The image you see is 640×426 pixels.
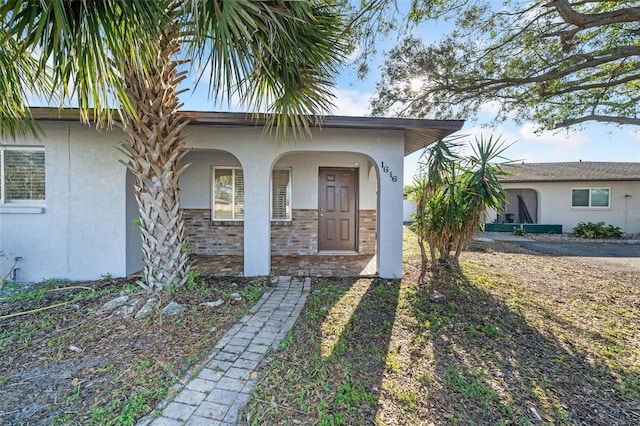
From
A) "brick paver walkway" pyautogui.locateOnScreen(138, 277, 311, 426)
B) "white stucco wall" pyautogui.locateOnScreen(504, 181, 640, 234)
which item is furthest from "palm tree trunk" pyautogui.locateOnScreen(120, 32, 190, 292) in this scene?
"white stucco wall" pyautogui.locateOnScreen(504, 181, 640, 234)

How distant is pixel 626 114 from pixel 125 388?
12344 millimetres

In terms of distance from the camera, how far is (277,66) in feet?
12.7

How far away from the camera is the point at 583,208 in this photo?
47.3 feet

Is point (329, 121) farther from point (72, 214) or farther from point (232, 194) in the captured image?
point (72, 214)

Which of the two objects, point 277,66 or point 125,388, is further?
point 277,66

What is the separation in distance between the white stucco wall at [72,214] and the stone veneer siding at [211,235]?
2496mm

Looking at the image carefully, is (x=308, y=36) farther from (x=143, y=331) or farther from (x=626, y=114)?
(x=626, y=114)

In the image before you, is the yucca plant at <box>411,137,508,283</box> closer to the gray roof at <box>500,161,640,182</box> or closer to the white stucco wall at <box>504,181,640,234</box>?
the gray roof at <box>500,161,640,182</box>

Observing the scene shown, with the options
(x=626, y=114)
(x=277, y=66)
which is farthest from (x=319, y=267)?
(x=626, y=114)

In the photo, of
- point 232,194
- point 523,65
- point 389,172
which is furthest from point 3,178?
point 523,65

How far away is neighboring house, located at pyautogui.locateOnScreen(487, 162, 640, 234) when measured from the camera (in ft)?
45.9

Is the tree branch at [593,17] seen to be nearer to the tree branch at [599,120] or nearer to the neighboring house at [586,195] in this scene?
the tree branch at [599,120]

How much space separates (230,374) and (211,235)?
5.91m

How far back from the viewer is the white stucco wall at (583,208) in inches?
551
